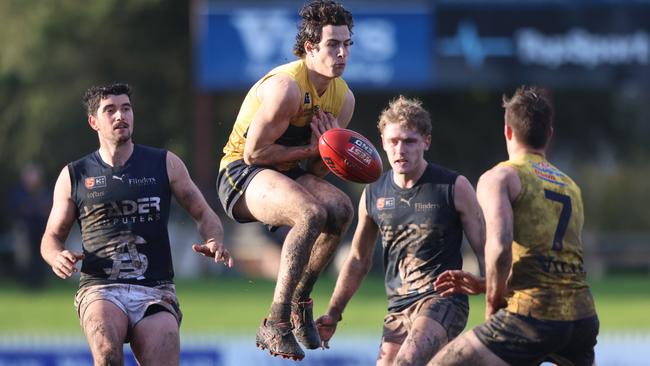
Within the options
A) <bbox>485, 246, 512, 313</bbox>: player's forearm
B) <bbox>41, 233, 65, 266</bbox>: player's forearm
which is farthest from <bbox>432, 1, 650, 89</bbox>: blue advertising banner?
<bbox>485, 246, 512, 313</bbox>: player's forearm

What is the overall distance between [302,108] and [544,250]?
179 centimetres

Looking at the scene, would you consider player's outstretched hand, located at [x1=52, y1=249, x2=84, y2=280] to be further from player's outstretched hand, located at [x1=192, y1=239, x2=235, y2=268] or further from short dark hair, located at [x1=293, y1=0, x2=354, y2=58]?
short dark hair, located at [x1=293, y1=0, x2=354, y2=58]

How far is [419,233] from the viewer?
8.83m

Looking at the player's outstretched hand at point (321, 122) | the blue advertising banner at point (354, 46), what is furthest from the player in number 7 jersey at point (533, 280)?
the blue advertising banner at point (354, 46)

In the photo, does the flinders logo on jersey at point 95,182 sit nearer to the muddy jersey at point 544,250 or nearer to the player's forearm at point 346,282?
the player's forearm at point 346,282

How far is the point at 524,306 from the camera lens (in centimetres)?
798

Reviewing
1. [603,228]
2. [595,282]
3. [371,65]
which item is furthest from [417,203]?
[603,228]

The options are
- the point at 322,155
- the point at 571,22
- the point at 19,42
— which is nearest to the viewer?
the point at 322,155

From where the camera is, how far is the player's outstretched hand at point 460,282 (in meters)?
8.12

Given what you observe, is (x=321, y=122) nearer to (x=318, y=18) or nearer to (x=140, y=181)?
(x=318, y=18)

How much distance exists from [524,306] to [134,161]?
8.71ft

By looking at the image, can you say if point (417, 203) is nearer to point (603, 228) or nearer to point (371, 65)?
point (371, 65)

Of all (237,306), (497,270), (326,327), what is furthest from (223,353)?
(237,306)

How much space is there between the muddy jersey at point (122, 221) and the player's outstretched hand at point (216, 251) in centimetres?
47
